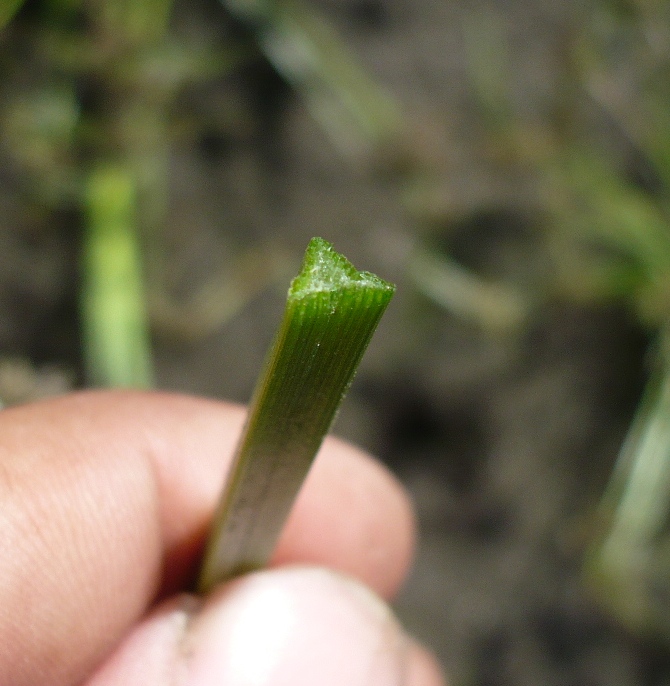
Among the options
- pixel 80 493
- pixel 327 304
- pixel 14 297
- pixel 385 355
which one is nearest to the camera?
pixel 327 304

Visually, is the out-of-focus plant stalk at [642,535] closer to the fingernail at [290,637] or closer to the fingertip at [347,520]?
the fingertip at [347,520]

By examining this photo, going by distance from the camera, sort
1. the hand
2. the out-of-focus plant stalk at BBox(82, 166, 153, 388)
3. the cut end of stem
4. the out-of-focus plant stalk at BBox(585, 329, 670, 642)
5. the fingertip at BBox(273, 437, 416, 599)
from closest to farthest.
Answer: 1. the cut end of stem
2. the hand
3. the fingertip at BBox(273, 437, 416, 599)
4. the out-of-focus plant stalk at BBox(82, 166, 153, 388)
5. the out-of-focus plant stalk at BBox(585, 329, 670, 642)

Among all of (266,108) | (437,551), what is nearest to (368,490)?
(437,551)

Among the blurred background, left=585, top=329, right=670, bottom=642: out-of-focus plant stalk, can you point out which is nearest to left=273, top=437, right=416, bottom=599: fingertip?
the blurred background

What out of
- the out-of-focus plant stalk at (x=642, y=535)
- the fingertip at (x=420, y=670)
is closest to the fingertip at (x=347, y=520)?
the fingertip at (x=420, y=670)

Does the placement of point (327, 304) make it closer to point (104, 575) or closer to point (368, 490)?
point (104, 575)

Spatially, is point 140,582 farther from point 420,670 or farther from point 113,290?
point 113,290

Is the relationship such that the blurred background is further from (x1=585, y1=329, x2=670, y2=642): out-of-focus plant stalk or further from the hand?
the hand
